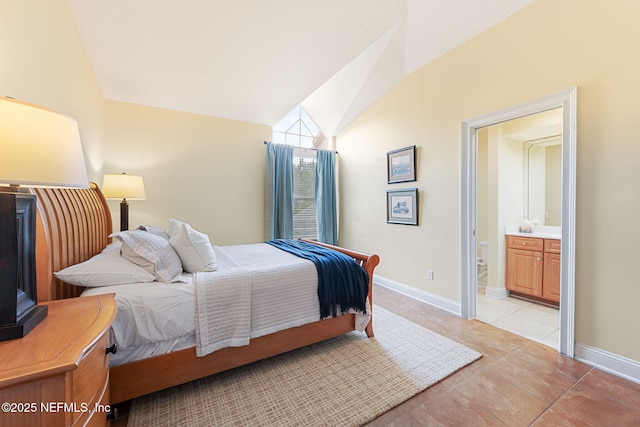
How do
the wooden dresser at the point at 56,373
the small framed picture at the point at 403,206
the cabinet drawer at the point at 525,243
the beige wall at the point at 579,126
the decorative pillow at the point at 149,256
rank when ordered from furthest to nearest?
the small framed picture at the point at 403,206 < the cabinet drawer at the point at 525,243 < the beige wall at the point at 579,126 < the decorative pillow at the point at 149,256 < the wooden dresser at the point at 56,373

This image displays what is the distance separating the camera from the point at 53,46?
173 centimetres

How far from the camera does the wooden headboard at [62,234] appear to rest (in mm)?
1247

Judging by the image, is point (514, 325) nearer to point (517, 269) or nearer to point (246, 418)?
point (517, 269)

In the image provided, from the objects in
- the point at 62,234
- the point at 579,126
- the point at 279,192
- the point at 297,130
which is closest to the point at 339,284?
the point at 62,234

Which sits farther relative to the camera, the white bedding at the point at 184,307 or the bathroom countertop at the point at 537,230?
the bathroom countertop at the point at 537,230

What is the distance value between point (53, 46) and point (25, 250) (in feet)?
5.36

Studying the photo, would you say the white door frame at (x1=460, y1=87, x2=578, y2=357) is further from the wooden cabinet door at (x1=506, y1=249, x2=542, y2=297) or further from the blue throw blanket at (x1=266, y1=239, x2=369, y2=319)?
the blue throw blanket at (x1=266, y1=239, x2=369, y2=319)

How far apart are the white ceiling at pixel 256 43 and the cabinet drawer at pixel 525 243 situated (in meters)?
2.45

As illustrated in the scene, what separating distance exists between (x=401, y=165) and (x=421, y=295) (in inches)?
66.4

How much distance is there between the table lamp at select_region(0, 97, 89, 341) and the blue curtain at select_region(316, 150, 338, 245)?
3689 mm

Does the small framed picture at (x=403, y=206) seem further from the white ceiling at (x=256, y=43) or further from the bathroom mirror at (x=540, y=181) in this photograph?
the bathroom mirror at (x=540, y=181)

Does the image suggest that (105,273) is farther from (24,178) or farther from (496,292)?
(496,292)

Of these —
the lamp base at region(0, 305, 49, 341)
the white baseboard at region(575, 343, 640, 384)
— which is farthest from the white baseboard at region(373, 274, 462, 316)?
the lamp base at region(0, 305, 49, 341)

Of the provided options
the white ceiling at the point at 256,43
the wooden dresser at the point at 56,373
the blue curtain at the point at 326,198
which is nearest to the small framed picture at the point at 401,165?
the white ceiling at the point at 256,43
